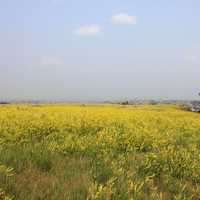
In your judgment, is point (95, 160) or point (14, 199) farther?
point (95, 160)

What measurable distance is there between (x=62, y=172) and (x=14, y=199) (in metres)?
1.53

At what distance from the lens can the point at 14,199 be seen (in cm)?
508

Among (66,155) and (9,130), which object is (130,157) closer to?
(66,155)

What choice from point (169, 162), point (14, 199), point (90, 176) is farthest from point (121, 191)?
point (169, 162)

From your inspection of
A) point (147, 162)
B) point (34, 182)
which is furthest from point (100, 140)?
point (34, 182)

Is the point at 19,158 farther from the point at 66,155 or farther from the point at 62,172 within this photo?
the point at 66,155

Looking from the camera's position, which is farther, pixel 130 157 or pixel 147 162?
pixel 130 157

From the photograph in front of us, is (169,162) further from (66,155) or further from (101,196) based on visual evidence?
(101,196)

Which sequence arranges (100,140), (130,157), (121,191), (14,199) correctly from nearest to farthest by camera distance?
1. (14,199)
2. (121,191)
3. (130,157)
4. (100,140)

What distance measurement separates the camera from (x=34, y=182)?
5805 mm

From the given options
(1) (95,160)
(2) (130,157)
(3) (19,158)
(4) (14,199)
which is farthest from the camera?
(2) (130,157)

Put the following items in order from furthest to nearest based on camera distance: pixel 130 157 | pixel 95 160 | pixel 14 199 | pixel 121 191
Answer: pixel 130 157 → pixel 95 160 → pixel 121 191 → pixel 14 199

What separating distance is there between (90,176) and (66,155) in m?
1.75

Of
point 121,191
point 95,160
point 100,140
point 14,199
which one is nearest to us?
point 14,199
